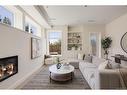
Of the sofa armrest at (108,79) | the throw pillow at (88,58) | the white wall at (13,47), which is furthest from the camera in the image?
the throw pillow at (88,58)

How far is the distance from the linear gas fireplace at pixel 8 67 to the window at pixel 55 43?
19.4 ft

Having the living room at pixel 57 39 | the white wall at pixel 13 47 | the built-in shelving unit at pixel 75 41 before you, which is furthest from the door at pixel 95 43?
the white wall at pixel 13 47

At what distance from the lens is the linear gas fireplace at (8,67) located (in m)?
3.31

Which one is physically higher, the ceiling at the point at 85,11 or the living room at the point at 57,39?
the ceiling at the point at 85,11

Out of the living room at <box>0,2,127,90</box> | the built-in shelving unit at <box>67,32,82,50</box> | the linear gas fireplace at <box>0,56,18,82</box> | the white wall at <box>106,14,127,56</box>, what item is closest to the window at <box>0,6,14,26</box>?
the living room at <box>0,2,127,90</box>

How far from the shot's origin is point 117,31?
23.9 feet

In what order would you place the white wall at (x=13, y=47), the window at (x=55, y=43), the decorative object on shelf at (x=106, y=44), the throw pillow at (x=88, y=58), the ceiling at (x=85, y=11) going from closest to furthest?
1. the white wall at (x=13, y=47)
2. the ceiling at (x=85, y=11)
3. the throw pillow at (x=88, y=58)
4. the decorative object on shelf at (x=106, y=44)
5. the window at (x=55, y=43)

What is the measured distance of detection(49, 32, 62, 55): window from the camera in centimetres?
986

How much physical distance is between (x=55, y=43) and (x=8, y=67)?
6375mm

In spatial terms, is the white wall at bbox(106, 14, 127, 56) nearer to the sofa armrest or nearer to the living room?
the living room

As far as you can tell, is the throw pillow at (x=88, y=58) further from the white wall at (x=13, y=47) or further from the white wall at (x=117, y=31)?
the white wall at (x=13, y=47)

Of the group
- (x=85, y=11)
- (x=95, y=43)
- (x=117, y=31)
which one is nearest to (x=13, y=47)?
(x=85, y=11)

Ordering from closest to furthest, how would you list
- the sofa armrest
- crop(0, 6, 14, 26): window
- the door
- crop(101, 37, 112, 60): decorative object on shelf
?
the sofa armrest
crop(0, 6, 14, 26): window
crop(101, 37, 112, 60): decorative object on shelf
the door

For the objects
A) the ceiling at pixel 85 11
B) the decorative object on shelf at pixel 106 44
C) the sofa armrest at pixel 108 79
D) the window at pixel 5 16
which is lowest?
the sofa armrest at pixel 108 79
